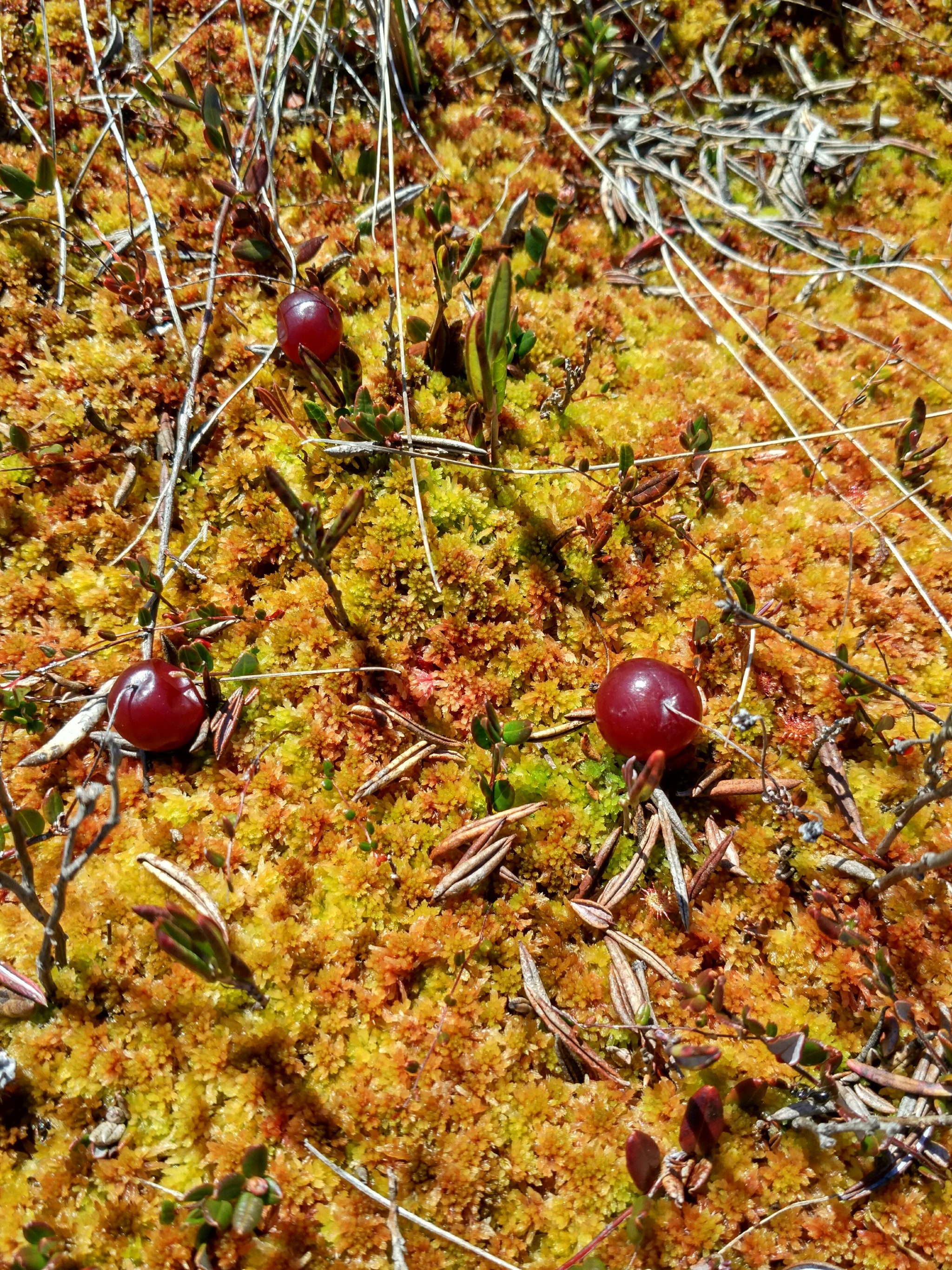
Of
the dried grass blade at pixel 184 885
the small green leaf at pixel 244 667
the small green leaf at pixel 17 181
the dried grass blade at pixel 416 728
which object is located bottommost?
the dried grass blade at pixel 184 885

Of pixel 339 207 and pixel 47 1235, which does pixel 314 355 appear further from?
pixel 47 1235

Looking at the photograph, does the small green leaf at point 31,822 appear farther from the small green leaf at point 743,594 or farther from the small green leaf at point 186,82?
the small green leaf at point 186,82

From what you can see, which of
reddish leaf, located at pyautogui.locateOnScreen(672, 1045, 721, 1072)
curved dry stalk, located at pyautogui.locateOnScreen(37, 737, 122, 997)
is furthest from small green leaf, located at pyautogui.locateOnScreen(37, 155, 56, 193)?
reddish leaf, located at pyautogui.locateOnScreen(672, 1045, 721, 1072)

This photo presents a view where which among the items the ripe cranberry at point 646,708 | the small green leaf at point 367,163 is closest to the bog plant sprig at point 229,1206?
the ripe cranberry at point 646,708

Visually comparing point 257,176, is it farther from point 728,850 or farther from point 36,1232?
point 36,1232

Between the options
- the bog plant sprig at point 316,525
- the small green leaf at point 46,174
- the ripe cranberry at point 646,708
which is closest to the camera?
the bog plant sprig at point 316,525

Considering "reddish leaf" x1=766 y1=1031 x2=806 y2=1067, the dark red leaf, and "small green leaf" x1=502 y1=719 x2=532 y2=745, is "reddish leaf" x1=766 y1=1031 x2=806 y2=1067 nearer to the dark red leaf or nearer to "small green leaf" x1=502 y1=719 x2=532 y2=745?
"small green leaf" x1=502 y1=719 x2=532 y2=745

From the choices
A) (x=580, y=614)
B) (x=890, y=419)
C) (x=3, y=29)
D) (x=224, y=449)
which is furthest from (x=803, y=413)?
(x=3, y=29)
